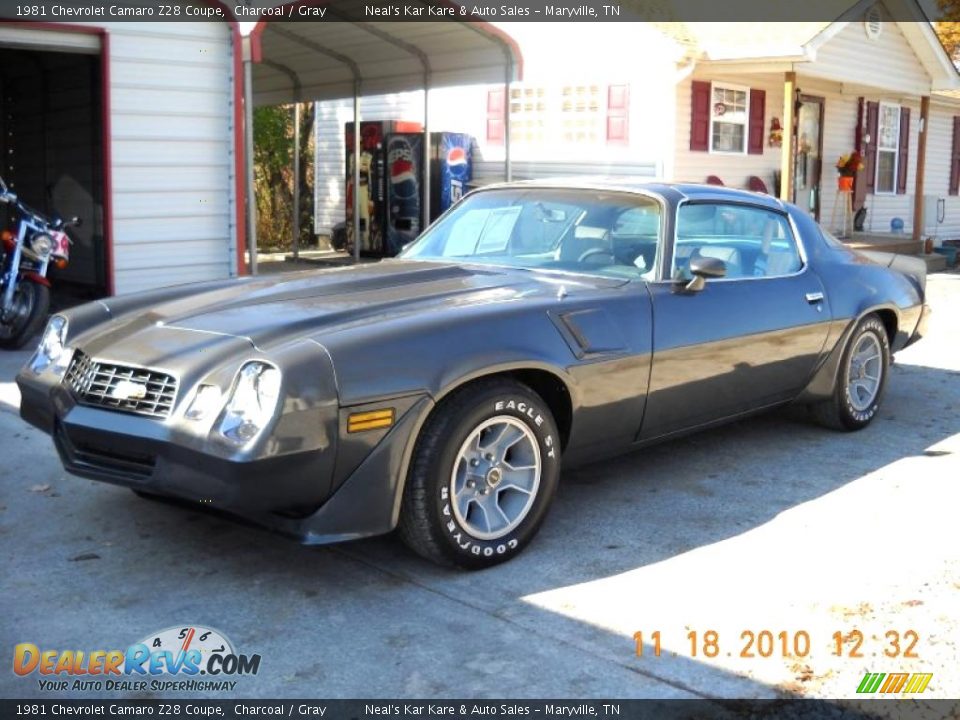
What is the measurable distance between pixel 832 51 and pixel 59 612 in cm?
1509

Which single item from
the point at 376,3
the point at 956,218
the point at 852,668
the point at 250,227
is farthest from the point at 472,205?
the point at 956,218

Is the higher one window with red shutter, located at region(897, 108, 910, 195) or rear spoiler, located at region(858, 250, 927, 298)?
window with red shutter, located at region(897, 108, 910, 195)

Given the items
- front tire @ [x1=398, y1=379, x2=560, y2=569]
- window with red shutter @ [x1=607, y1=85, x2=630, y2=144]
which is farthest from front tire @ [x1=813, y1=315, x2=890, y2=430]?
window with red shutter @ [x1=607, y1=85, x2=630, y2=144]

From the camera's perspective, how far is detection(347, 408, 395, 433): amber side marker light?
3748mm

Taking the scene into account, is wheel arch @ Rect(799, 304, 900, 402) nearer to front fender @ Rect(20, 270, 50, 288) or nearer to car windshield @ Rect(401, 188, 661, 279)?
car windshield @ Rect(401, 188, 661, 279)

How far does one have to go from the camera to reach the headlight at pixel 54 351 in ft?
Answer: 14.6

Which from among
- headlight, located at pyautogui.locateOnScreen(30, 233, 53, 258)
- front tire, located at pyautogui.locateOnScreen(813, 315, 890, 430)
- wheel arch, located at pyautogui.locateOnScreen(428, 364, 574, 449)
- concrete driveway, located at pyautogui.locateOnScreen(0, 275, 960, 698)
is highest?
headlight, located at pyautogui.locateOnScreen(30, 233, 53, 258)

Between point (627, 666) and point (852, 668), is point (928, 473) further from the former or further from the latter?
point (627, 666)

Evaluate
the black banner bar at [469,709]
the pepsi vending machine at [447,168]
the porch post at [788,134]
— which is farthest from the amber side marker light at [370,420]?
the pepsi vending machine at [447,168]

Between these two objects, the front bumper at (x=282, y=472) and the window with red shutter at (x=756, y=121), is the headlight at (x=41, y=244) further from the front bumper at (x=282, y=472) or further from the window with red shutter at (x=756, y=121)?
the window with red shutter at (x=756, y=121)

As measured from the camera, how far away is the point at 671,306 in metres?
5.02

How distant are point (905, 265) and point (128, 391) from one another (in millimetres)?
5007

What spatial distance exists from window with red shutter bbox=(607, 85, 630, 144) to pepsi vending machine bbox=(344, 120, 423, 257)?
299cm

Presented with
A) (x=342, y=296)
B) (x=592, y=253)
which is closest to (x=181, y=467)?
(x=342, y=296)
